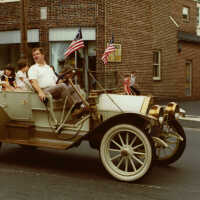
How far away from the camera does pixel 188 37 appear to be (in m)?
24.2

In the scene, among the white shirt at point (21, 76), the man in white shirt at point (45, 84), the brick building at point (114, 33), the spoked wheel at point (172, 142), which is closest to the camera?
the spoked wheel at point (172, 142)

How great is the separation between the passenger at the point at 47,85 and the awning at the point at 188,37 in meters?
18.4

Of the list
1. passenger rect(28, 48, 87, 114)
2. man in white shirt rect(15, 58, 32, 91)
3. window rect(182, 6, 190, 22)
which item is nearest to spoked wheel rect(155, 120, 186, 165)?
passenger rect(28, 48, 87, 114)

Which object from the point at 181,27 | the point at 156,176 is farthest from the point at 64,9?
the point at 156,176

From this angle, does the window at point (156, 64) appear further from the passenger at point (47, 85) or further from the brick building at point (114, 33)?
the passenger at point (47, 85)

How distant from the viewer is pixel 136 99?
210 inches

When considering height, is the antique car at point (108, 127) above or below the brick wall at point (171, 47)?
below

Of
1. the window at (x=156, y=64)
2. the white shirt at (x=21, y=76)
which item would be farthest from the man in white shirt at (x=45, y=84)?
the window at (x=156, y=64)

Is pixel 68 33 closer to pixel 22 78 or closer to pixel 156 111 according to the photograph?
pixel 22 78

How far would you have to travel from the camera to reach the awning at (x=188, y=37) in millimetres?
23511

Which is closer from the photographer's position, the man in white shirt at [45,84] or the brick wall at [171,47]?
the man in white shirt at [45,84]

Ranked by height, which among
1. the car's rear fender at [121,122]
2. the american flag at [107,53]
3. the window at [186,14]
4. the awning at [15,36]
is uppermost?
the window at [186,14]

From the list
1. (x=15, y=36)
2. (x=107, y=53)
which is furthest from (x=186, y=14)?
(x=107, y=53)

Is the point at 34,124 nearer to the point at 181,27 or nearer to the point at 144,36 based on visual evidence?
the point at 144,36
